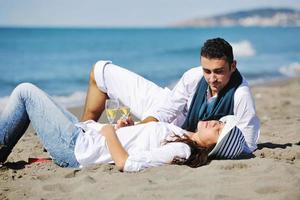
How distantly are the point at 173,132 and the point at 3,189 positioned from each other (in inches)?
63.7

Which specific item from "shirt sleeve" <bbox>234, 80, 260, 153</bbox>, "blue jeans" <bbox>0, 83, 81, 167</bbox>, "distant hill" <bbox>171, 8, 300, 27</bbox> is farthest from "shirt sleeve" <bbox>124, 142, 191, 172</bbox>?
"distant hill" <bbox>171, 8, 300, 27</bbox>

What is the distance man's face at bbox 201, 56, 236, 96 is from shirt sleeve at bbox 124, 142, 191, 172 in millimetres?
729

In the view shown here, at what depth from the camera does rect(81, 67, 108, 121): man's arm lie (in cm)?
616

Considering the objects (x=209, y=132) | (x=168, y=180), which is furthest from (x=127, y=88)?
(x=168, y=180)

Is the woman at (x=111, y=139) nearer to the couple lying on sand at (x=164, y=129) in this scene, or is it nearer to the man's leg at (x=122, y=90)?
the couple lying on sand at (x=164, y=129)

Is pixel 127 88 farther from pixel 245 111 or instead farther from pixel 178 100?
pixel 245 111

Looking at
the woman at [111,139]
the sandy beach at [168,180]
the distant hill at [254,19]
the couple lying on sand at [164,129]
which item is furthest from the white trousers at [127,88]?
the distant hill at [254,19]

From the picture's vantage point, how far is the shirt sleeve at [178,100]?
5.43 m

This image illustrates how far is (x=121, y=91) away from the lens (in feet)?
20.0

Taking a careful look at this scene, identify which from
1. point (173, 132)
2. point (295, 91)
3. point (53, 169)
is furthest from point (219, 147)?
point (295, 91)

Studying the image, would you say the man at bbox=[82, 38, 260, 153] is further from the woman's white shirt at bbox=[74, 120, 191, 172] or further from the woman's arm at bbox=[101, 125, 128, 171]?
the woman's arm at bbox=[101, 125, 128, 171]

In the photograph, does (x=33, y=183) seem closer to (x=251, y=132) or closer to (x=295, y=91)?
(x=251, y=132)

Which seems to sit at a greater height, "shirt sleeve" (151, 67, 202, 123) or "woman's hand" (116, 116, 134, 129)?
"shirt sleeve" (151, 67, 202, 123)

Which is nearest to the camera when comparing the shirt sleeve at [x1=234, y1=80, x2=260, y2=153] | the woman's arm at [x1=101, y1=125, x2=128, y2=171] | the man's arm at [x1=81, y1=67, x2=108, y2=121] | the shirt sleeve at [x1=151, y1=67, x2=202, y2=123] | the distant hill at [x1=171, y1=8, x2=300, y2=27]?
the woman's arm at [x1=101, y1=125, x2=128, y2=171]
